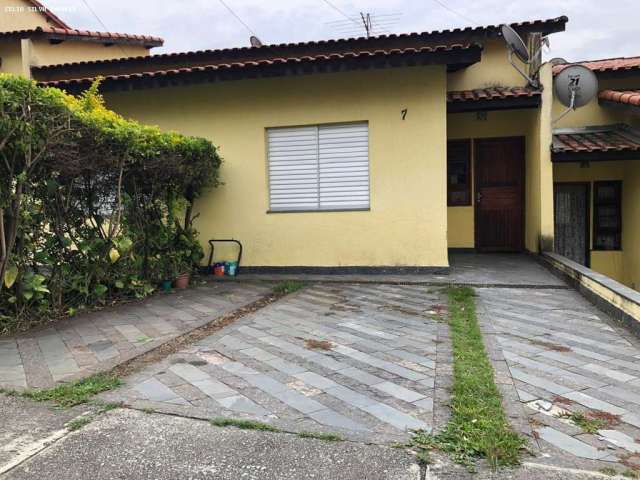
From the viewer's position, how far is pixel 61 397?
3.24 m

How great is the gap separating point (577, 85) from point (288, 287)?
5845 millimetres

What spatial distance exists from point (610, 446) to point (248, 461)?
75.6 inches

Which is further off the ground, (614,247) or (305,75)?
(305,75)

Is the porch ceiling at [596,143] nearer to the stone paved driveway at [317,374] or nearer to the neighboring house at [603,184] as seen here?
the neighboring house at [603,184]

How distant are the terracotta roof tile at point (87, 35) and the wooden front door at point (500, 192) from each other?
31.2 ft

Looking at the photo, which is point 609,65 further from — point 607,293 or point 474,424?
point 474,424

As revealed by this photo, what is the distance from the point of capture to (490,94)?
8.41 meters

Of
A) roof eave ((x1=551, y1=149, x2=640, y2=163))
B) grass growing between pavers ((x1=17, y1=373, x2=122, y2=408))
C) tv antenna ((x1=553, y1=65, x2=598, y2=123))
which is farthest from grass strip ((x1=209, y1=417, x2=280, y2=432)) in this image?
tv antenna ((x1=553, y1=65, x2=598, y2=123))

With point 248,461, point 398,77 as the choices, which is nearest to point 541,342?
point 248,461

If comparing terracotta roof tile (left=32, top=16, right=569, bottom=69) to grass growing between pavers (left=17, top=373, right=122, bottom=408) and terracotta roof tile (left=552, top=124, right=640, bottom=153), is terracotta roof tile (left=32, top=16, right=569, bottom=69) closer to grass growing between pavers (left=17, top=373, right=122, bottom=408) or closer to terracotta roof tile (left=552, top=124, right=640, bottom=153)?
terracotta roof tile (left=552, top=124, right=640, bottom=153)

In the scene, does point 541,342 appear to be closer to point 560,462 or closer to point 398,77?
point 560,462

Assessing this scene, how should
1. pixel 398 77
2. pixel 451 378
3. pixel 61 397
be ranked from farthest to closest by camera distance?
pixel 398 77 → pixel 451 378 → pixel 61 397

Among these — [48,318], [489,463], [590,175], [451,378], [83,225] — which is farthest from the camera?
[590,175]

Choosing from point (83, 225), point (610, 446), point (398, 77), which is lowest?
point (610, 446)
